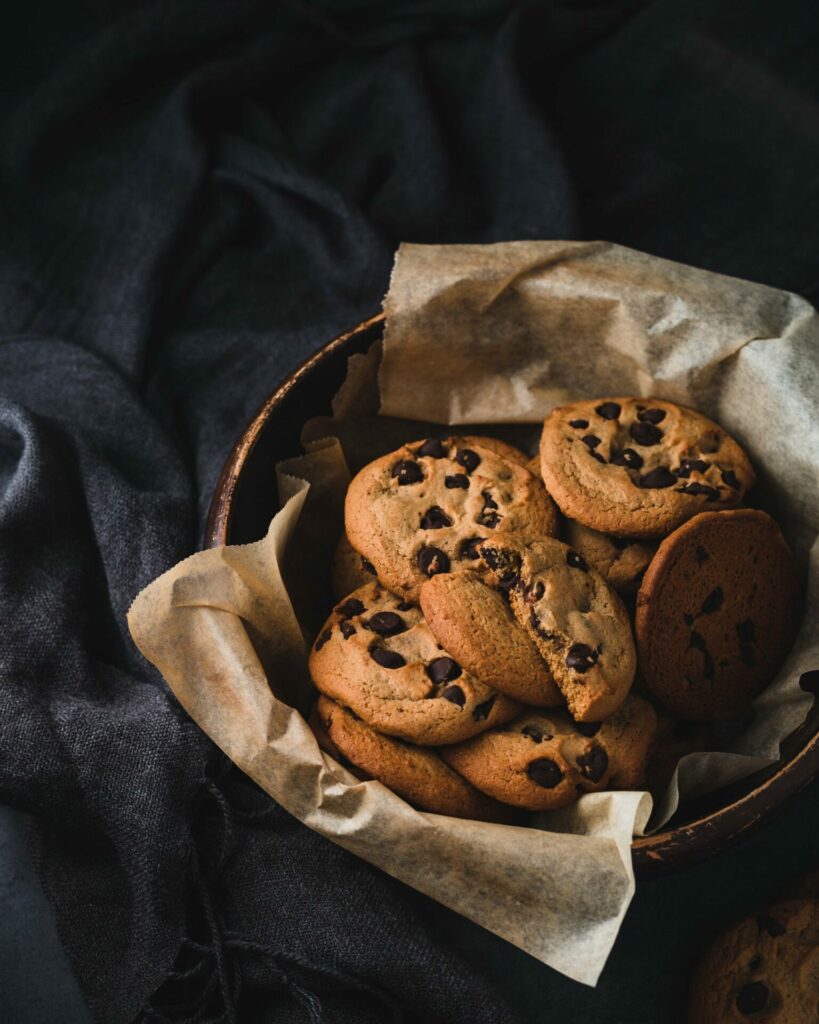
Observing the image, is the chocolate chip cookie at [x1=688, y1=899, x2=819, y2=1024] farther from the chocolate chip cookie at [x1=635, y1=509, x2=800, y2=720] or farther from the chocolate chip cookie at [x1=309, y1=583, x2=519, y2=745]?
the chocolate chip cookie at [x1=309, y1=583, x2=519, y2=745]

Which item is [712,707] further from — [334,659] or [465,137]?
[465,137]

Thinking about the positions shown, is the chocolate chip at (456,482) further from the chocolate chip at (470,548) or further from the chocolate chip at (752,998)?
the chocolate chip at (752,998)

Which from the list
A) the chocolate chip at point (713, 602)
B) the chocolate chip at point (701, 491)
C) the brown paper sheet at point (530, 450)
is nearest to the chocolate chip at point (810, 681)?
the brown paper sheet at point (530, 450)

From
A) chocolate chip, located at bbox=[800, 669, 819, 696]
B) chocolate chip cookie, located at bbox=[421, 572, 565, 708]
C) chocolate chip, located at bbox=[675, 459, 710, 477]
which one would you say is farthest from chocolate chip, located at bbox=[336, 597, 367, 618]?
chocolate chip, located at bbox=[800, 669, 819, 696]

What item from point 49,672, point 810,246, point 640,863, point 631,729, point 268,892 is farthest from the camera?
point 810,246

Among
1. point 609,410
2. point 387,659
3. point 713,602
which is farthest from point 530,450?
point 387,659

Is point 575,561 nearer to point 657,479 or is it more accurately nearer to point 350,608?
point 657,479

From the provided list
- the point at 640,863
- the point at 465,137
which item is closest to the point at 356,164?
the point at 465,137
